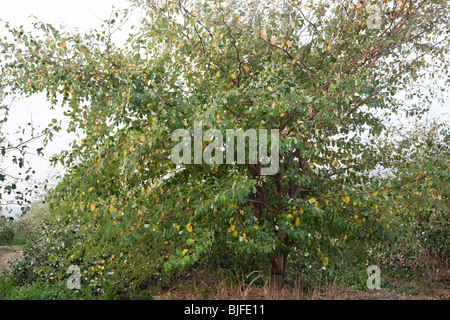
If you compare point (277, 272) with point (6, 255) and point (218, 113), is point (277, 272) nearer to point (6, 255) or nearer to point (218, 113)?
point (218, 113)

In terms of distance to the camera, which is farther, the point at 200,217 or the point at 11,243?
the point at 11,243

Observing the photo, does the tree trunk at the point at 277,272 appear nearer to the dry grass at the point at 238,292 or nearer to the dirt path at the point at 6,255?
the dry grass at the point at 238,292

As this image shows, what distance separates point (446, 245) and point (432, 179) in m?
5.08

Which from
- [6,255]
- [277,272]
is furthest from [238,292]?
[6,255]

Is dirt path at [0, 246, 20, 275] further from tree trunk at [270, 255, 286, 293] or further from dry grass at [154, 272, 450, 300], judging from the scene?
tree trunk at [270, 255, 286, 293]

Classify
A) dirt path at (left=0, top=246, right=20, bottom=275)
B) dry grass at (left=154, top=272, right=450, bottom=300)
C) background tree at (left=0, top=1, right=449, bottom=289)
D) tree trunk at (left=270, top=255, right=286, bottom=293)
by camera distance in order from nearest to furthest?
background tree at (left=0, top=1, right=449, bottom=289) → dry grass at (left=154, top=272, right=450, bottom=300) → tree trunk at (left=270, top=255, right=286, bottom=293) → dirt path at (left=0, top=246, right=20, bottom=275)

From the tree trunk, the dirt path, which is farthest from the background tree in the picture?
the dirt path

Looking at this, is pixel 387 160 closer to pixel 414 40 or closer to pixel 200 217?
pixel 414 40

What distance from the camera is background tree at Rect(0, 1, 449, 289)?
15.9 feet

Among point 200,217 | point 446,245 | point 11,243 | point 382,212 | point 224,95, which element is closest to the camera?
point 224,95

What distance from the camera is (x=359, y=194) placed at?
530 centimetres
